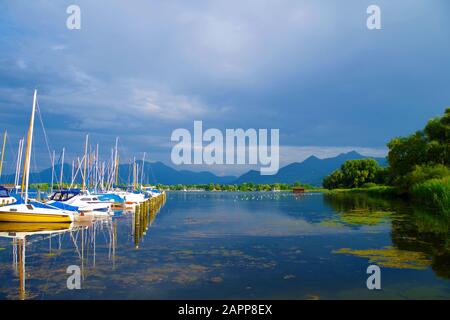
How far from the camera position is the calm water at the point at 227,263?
43.6 feet

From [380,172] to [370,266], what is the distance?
12160 centimetres

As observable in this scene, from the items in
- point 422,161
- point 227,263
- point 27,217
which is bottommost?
point 227,263

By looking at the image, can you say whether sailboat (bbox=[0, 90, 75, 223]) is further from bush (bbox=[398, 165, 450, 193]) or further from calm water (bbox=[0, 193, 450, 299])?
bush (bbox=[398, 165, 450, 193])

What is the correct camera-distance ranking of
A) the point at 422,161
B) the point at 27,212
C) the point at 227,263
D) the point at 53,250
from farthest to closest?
1. the point at 422,161
2. the point at 27,212
3. the point at 53,250
4. the point at 227,263

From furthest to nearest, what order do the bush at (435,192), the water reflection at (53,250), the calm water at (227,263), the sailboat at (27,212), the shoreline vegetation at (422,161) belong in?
the shoreline vegetation at (422,161), the bush at (435,192), the sailboat at (27,212), the water reflection at (53,250), the calm water at (227,263)

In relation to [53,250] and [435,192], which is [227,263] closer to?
[53,250]

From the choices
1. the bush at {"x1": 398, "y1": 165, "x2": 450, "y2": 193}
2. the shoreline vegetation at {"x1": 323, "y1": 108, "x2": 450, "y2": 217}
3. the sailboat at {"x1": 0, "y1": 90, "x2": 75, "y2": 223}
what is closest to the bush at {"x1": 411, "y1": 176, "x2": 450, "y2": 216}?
the shoreline vegetation at {"x1": 323, "y1": 108, "x2": 450, "y2": 217}

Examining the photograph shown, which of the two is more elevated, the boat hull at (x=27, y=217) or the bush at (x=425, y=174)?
the bush at (x=425, y=174)

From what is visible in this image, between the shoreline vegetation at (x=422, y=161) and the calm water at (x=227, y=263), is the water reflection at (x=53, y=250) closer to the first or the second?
the calm water at (x=227, y=263)

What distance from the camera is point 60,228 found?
102ft

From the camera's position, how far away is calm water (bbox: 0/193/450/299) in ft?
43.6

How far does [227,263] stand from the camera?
18.3 metres

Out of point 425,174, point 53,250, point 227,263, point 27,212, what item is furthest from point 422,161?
point 53,250

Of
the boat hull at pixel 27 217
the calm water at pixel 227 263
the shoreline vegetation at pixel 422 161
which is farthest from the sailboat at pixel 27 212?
the shoreline vegetation at pixel 422 161
